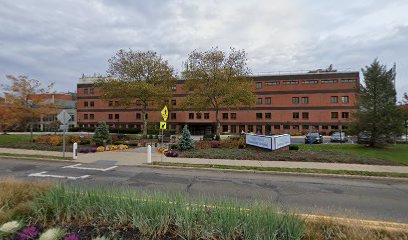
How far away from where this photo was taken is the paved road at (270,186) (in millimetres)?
6484

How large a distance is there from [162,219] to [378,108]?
25.3 m

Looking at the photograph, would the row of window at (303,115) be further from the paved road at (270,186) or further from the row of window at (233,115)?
the paved road at (270,186)

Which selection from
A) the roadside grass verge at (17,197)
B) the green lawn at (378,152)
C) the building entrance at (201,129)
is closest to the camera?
the roadside grass verge at (17,197)

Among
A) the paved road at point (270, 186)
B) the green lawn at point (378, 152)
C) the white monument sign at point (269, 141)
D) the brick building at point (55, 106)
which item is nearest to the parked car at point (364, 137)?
the green lawn at point (378, 152)

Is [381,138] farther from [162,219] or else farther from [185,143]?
[162,219]

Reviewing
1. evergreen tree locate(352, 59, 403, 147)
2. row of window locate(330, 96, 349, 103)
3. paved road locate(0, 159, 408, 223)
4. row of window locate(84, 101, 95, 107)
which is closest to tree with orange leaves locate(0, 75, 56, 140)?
paved road locate(0, 159, 408, 223)

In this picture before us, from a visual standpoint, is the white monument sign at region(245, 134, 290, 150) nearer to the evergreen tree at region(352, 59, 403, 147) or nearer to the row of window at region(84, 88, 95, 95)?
the evergreen tree at region(352, 59, 403, 147)

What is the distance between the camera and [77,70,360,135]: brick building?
51.3 metres

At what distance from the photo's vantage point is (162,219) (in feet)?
12.3

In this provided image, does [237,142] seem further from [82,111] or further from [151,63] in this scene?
[82,111]

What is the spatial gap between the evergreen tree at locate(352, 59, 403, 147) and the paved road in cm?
1444

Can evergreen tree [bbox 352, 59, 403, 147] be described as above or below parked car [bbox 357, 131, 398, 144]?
above

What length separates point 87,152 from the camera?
18344 millimetres

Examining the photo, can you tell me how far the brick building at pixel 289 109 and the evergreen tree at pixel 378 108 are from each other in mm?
28788
